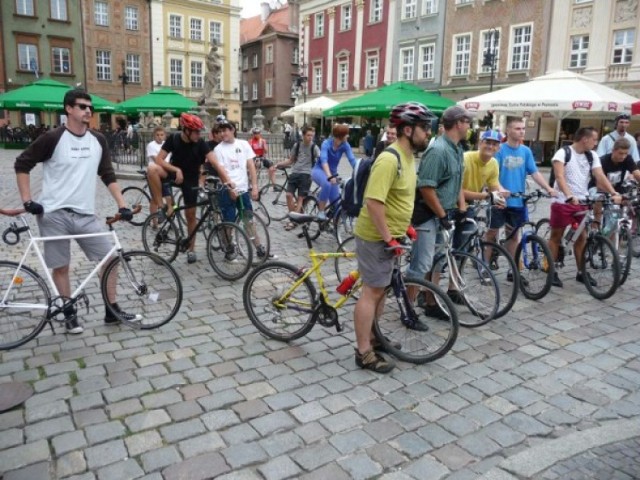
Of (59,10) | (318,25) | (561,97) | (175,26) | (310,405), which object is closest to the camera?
(310,405)

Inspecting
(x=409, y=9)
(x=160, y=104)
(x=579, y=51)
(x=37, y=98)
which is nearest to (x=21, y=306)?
(x=160, y=104)

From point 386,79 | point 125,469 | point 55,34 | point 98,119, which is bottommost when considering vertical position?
point 125,469

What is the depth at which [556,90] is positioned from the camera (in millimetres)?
13969

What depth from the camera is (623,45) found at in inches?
1008

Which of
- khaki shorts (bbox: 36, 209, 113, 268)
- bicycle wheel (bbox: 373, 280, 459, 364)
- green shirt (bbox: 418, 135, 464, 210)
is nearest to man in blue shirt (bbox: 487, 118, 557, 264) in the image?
green shirt (bbox: 418, 135, 464, 210)

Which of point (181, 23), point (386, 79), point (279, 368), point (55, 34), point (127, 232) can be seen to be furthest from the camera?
point (181, 23)

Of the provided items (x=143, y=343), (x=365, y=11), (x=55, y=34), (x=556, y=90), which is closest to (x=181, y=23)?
(x=55, y=34)

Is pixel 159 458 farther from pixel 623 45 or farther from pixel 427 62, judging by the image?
pixel 427 62

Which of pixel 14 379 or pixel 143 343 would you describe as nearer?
pixel 14 379

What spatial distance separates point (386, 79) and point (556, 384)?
36.8m

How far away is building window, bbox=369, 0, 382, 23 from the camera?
128ft

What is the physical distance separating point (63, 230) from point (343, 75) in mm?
40812

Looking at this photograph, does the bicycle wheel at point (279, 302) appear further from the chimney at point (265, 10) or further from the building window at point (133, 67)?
the chimney at point (265, 10)

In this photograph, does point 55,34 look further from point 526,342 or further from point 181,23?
point 526,342
